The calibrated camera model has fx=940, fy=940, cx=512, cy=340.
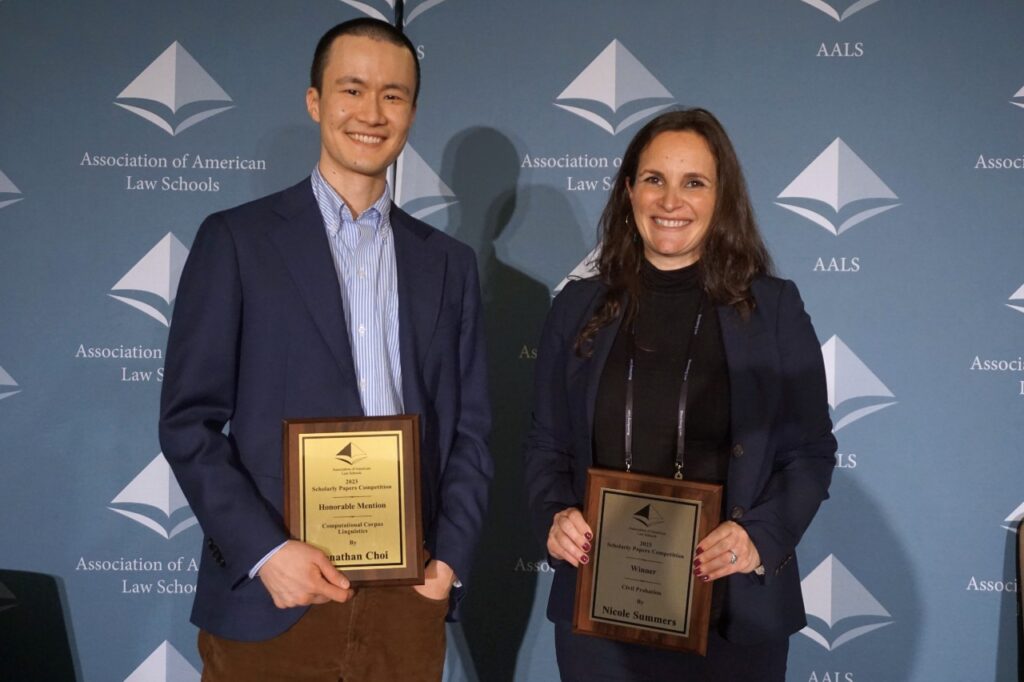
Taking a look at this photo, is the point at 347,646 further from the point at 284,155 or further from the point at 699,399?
the point at 284,155

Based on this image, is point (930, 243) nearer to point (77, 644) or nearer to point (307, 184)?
point (307, 184)

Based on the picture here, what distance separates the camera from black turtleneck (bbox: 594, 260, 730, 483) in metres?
2.22

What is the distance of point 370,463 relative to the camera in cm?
190

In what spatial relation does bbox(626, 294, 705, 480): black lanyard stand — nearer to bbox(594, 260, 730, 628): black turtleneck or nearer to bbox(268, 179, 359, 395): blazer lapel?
bbox(594, 260, 730, 628): black turtleneck

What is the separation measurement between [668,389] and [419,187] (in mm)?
1574

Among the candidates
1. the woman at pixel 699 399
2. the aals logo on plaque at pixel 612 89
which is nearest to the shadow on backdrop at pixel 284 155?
the aals logo on plaque at pixel 612 89

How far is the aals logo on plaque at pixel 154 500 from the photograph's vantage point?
3.40 metres

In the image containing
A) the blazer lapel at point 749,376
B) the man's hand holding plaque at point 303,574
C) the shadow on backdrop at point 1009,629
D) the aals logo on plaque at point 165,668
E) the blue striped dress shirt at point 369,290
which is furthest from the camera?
the aals logo on plaque at point 165,668

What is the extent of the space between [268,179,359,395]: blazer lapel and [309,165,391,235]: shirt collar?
0.02 meters

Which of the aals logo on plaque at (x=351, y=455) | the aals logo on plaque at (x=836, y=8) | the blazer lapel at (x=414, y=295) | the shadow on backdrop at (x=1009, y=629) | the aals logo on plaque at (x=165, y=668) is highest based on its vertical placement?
the aals logo on plaque at (x=836, y=8)

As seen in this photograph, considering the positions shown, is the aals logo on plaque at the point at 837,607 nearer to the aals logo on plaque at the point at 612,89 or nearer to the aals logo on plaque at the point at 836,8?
the aals logo on plaque at the point at 612,89

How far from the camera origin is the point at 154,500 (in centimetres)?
341

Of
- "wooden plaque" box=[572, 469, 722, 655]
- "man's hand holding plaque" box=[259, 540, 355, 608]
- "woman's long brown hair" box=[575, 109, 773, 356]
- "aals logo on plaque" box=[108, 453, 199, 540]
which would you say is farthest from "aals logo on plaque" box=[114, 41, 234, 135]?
"wooden plaque" box=[572, 469, 722, 655]

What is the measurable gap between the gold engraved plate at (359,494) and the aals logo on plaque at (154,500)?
1.72 meters
